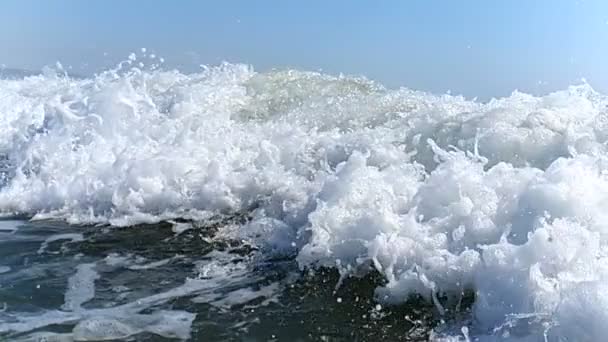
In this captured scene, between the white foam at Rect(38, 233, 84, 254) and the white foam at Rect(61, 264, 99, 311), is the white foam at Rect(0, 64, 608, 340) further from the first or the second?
the white foam at Rect(61, 264, 99, 311)

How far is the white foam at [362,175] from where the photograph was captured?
4.40 m

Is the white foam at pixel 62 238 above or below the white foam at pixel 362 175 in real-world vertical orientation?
below

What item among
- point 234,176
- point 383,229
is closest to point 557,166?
point 383,229

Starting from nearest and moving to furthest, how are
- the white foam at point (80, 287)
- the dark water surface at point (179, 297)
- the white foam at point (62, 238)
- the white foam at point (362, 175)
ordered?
the dark water surface at point (179, 297) < the white foam at point (362, 175) < the white foam at point (80, 287) < the white foam at point (62, 238)

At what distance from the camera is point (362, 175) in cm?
615

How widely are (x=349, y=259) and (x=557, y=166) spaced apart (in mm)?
1752

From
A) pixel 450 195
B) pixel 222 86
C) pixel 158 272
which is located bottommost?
pixel 158 272

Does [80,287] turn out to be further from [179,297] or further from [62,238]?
[62,238]

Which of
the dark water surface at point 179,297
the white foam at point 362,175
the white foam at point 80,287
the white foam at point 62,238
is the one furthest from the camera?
the white foam at point 62,238

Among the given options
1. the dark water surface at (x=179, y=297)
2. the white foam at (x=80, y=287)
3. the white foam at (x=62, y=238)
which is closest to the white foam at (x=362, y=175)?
the dark water surface at (x=179, y=297)

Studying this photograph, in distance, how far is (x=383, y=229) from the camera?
17.7ft

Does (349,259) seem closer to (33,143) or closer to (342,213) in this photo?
(342,213)

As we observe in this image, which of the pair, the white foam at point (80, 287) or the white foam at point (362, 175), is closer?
the white foam at point (362, 175)

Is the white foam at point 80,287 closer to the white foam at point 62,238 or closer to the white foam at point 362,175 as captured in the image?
the white foam at point 62,238
